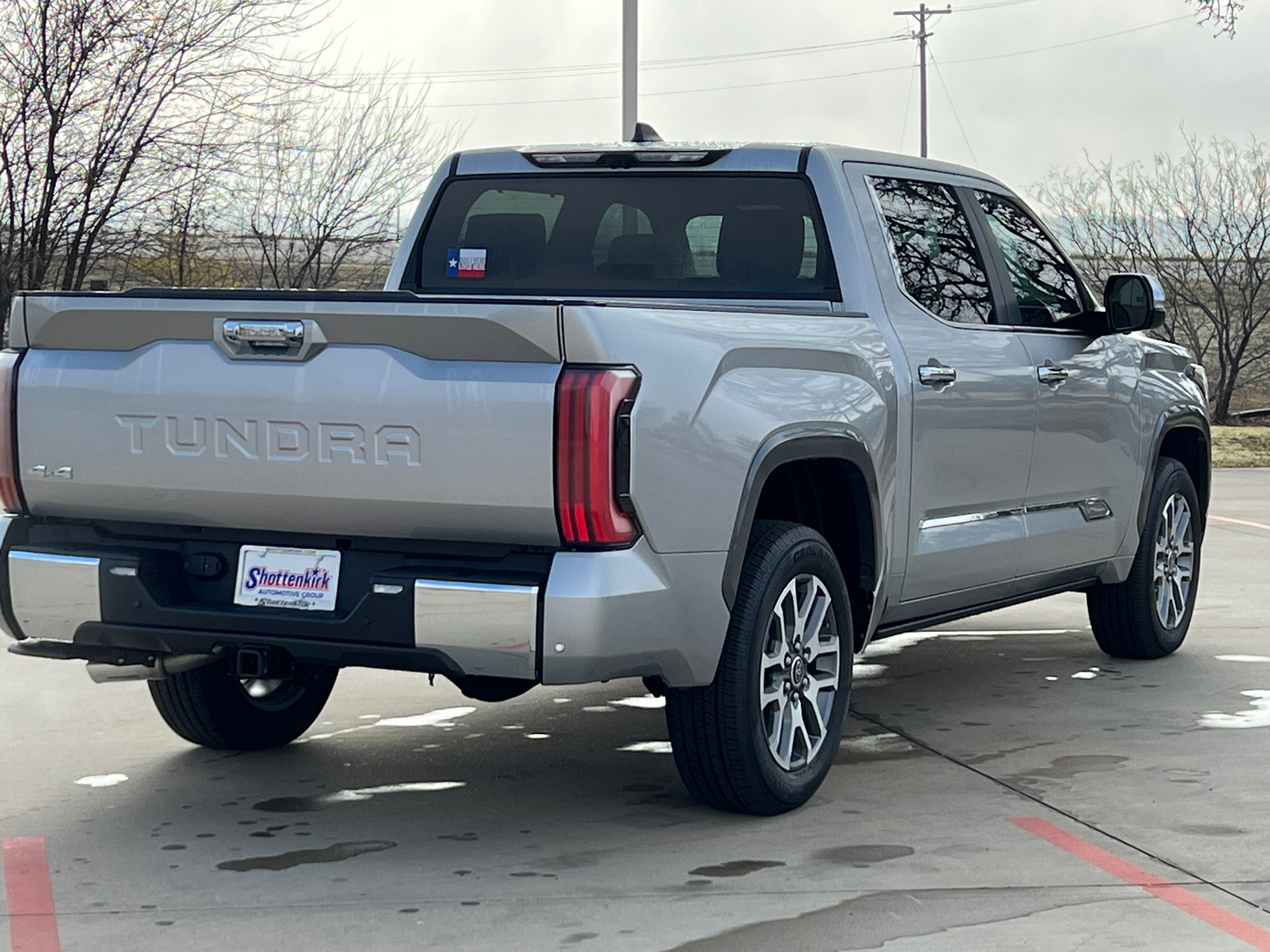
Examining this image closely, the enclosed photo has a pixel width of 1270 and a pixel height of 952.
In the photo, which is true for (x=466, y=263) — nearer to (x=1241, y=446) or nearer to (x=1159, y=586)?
(x=1159, y=586)

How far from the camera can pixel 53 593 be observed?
199 inches

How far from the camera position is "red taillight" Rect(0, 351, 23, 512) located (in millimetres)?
5105

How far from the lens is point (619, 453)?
4539 mm

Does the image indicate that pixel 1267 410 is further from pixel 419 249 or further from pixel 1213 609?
pixel 419 249

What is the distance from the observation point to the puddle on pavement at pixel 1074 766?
590cm

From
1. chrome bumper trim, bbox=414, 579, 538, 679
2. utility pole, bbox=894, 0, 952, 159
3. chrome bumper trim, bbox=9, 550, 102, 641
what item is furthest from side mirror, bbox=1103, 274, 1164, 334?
utility pole, bbox=894, 0, 952, 159

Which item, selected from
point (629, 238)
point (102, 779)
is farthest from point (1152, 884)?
point (102, 779)

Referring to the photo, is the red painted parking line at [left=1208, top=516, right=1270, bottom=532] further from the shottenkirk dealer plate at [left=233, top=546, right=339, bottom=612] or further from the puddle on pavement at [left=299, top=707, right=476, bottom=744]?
the shottenkirk dealer plate at [left=233, top=546, right=339, bottom=612]

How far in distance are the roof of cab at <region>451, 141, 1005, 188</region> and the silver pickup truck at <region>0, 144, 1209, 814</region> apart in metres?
0.02

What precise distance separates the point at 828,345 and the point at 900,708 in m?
2.06

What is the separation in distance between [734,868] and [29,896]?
1787mm

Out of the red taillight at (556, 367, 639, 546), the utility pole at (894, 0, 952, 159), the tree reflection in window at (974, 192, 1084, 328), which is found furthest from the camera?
the utility pole at (894, 0, 952, 159)

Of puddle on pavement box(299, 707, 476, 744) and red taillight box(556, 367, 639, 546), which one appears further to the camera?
puddle on pavement box(299, 707, 476, 744)

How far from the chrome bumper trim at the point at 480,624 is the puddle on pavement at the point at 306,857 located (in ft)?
2.27
